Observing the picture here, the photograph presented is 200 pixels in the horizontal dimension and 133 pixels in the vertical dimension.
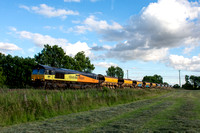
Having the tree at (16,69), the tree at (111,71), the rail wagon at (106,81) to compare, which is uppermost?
the tree at (111,71)

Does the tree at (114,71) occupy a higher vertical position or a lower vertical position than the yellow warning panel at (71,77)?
higher

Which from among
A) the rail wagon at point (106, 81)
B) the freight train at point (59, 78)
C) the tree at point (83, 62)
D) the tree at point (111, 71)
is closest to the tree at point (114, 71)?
the tree at point (111, 71)

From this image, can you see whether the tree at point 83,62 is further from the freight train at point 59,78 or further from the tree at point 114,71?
the tree at point 114,71

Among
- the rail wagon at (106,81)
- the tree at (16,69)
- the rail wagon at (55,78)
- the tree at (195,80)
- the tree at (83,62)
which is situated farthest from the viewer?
the tree at (195,80)

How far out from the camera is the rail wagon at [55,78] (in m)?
27.4

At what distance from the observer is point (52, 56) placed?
55781mm

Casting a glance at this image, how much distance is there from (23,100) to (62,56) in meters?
46.4

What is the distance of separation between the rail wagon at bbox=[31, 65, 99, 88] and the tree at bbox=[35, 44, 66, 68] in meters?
21.3

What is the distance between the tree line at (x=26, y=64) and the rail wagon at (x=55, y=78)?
1425cm

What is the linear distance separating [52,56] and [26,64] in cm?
884

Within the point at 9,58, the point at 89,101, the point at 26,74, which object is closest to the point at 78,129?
the point at 89,101

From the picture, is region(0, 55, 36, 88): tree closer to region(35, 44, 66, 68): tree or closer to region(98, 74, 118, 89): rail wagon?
region(35, 44, 66, 68): tree

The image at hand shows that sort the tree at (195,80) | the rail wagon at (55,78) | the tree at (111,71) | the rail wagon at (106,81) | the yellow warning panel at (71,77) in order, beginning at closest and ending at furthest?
the rail wagon at (55,78) → the yellow warning panel at (71,77) → the rail wagon at (106,81) → the tree at (111,71) → the tree at (195,80)

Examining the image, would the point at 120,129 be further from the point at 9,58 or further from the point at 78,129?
the point at 9,58
